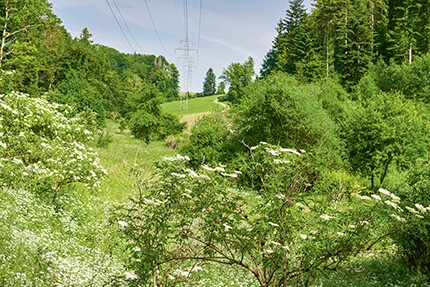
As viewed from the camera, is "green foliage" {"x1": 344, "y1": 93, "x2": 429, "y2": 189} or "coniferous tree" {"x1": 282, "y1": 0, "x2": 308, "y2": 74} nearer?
"green foliage" {"x1": 344, "y1": 93, "x2": 429, "y2": 189}

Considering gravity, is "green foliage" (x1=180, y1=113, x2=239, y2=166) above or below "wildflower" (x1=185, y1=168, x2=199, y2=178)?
below

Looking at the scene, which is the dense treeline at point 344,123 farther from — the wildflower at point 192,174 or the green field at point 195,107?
the green field at point 195,107

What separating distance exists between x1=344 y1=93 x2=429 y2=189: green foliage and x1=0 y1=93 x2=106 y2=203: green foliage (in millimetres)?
17809

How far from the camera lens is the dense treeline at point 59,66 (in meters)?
27.9

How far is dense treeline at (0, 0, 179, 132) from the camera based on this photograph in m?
27.9

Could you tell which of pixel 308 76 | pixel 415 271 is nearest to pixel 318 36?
pixel 308 76

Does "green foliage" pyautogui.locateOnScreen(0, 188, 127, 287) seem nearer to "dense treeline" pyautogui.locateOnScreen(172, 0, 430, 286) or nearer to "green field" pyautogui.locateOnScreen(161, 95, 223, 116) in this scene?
"dense treeline" pyautogui.locateOnScreen(172, 0, 430, 286)

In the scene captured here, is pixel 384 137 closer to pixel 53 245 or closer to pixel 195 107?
pixel 53 245

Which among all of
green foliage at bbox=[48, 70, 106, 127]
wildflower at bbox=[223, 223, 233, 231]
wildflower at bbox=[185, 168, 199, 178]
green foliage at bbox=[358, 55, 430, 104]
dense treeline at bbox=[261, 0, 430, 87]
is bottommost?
wildflower at bbox=[223, 223, 233, 231]

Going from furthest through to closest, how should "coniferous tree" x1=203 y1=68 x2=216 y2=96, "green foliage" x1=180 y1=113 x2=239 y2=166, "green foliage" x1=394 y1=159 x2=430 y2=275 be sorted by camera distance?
"coniferous tree" x1=203 y1=68 x2=216 y2=96 < "green foliage" x1=180 y1=113 x2=239 y2=166 < "green foliage" x1=394 y1=159 x2=430 y2=275

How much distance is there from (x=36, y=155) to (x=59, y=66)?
49.5 m

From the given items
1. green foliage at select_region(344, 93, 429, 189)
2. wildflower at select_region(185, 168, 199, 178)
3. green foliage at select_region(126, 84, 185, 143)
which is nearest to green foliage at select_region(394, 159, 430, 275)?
wildflower at select_region(185, 168, 199, 178)

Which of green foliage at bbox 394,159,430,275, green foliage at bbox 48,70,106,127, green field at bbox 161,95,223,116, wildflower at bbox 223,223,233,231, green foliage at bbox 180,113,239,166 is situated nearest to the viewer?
wildflower at bbox 223,223,233,231

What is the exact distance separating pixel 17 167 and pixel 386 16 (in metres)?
58.9
